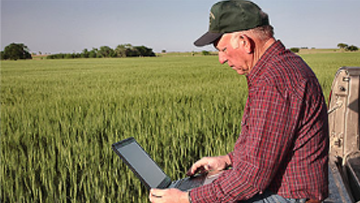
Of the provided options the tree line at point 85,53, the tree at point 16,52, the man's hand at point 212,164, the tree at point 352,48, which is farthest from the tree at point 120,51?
the man's hand at point 212,164

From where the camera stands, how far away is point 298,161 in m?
1.13

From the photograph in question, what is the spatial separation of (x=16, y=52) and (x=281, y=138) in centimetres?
5577

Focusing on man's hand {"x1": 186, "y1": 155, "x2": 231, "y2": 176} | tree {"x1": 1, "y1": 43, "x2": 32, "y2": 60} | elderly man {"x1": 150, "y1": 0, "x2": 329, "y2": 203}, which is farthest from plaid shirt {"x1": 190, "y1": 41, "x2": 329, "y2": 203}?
tree {"x1": 1, "y1": 43, "x2": 32, "y2": 60}

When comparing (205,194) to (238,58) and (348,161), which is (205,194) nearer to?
(238,58)

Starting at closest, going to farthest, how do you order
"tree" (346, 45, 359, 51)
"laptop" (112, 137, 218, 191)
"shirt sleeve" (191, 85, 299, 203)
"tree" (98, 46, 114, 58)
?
"shirt sleeve" (191, 85, 299, 203) → "laptop" (112, 137, 218, 191) → "tree" (346, 45, 359, 51) → "tree" (98, 46, 114, 58)

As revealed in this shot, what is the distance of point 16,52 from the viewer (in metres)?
51.3

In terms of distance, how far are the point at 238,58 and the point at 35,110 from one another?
Answer: 13.2 ft

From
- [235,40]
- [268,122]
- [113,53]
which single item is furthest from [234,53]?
[113,53]

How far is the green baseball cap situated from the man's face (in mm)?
24

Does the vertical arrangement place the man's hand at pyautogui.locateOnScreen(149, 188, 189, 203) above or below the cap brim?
below

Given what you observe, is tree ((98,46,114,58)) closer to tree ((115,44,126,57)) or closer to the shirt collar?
tree ((115,44,126,57))

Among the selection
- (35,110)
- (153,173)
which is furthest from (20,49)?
(153,173)

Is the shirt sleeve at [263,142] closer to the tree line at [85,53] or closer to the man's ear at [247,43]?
the man's ear at [247,43]

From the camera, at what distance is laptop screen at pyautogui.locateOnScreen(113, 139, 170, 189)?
1288 mm
